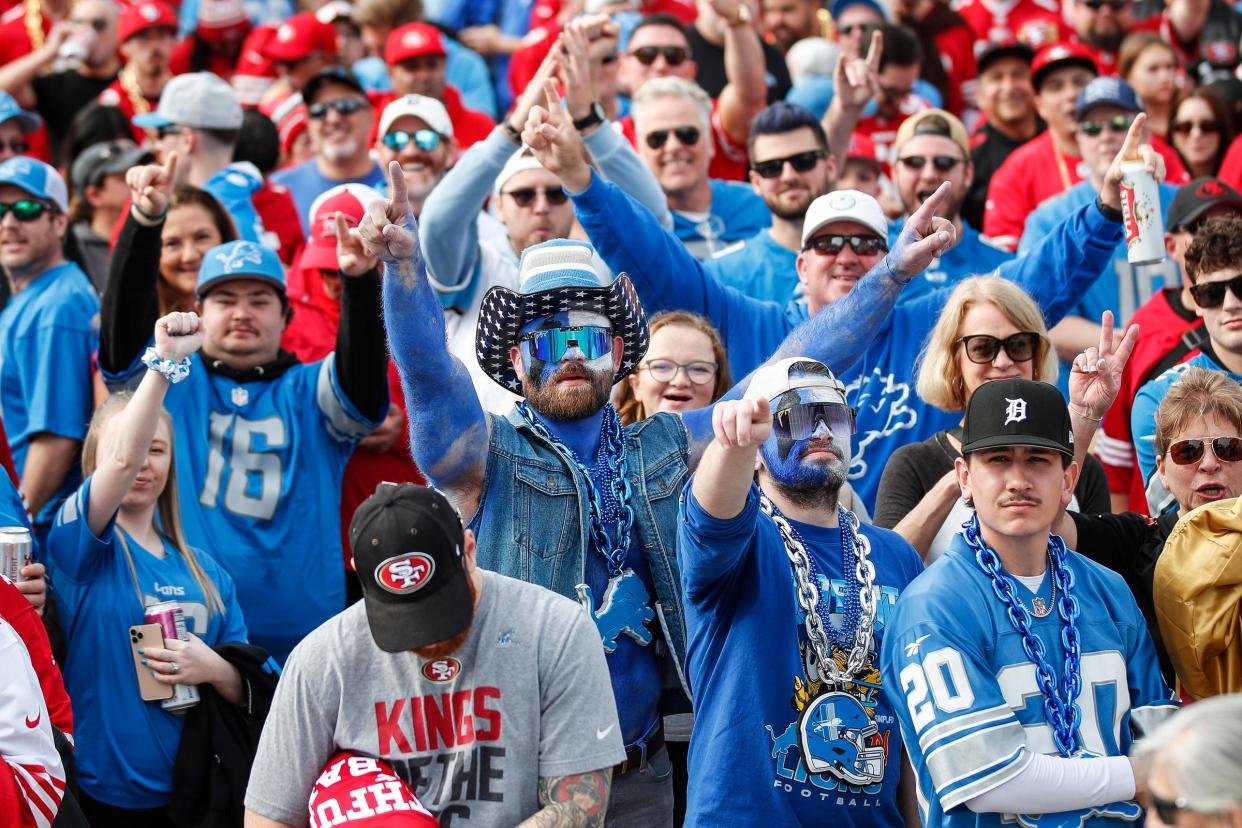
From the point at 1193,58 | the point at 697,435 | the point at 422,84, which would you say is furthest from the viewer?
the point at 1193,58

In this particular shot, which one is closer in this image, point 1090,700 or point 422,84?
point 1090,700

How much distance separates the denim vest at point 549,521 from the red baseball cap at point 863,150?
168 inches

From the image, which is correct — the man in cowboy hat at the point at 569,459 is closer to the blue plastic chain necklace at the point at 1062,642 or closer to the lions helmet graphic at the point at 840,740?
the lions helmet graphic at the point at 840,740

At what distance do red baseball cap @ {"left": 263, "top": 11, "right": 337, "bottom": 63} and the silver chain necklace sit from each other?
726cm

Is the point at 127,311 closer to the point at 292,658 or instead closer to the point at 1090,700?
the point at 292,658

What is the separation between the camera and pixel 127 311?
6.26m

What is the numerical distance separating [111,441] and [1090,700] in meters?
3.12

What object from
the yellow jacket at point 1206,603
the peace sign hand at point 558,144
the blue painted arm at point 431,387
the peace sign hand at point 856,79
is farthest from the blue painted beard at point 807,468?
the peace sign hand at point 856,79

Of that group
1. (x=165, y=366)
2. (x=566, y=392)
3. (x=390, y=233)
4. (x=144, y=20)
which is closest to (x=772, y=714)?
(x=566, y=392)

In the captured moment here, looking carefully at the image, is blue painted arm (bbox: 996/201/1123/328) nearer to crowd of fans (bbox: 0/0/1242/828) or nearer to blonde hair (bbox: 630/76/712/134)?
crowd of fans (bbox: 0/0/1242/828)

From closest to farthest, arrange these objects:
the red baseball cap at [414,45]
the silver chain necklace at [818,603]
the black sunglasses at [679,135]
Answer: the silver chain necklace at [818,603], the black sunglasses at [679,135], the red baseball cap at [414,45]

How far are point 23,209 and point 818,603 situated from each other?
436cm

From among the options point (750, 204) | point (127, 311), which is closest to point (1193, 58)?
point (750, 204)

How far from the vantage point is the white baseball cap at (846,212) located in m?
6.05
